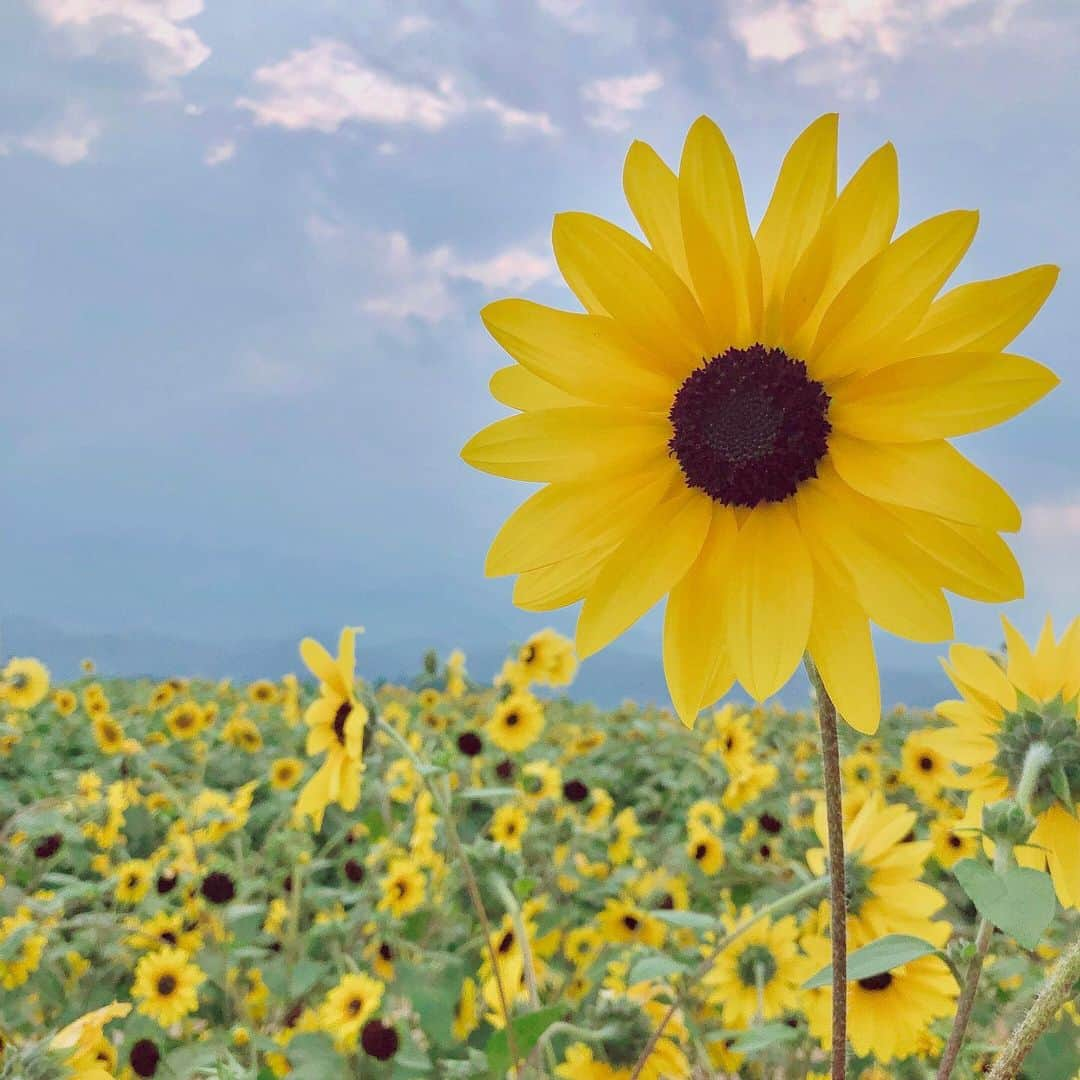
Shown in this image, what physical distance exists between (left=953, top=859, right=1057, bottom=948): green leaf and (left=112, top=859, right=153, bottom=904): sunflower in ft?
7.74

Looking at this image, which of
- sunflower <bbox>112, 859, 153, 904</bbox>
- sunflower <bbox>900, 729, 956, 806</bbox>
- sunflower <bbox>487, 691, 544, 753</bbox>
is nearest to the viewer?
sunflower <bbox>112, 859, 153, 904</bbox>

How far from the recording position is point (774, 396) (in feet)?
2.59

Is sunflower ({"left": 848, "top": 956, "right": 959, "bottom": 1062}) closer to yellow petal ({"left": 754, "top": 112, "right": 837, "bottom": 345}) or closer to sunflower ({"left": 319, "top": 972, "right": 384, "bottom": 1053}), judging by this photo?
sunflower ({"left": 319, "top": 972, "right": 384, "bottom": 1053})

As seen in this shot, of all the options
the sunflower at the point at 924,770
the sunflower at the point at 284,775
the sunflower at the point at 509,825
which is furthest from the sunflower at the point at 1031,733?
the sunflower at the point at 284,775

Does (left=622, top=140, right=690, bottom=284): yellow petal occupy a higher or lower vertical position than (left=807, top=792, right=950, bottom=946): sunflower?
higher

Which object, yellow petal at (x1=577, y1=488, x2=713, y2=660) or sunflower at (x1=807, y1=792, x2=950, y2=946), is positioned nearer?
yellow petal at (x1=577, y1=488, x2=713, y2=660)

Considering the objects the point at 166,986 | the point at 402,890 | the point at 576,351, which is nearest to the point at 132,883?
the point at 166,986

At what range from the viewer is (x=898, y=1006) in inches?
54.1

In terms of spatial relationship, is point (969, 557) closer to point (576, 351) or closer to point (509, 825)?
point (576, 351)

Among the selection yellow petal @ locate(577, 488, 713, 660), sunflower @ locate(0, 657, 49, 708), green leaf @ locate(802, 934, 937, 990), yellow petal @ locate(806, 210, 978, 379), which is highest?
sunflower @ locate(0, 657, 49, 708)

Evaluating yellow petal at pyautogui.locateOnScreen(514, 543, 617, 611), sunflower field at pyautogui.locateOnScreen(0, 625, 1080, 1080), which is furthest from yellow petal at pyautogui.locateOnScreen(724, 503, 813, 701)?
sunflower field at pyautogui.locateOnScreen(0, 625, 1080, 1080)

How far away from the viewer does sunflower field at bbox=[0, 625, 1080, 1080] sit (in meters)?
1.13

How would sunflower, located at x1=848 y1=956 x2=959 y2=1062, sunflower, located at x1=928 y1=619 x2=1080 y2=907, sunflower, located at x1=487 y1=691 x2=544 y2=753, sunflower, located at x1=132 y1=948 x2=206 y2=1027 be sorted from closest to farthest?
sunflower, located at x1=928 y1=619 x2=1080 y2=907 < sunflower, located at x1=848 y1=956 x2=959 y2=1062 < sunflower, located at x1=132 y1=948 x2=206 y2=1027 < sunflower, located at x1=487 y1=691 x2=544 y2=753

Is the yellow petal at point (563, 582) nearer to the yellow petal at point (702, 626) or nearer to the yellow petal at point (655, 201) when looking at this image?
the yellow petal at point (702, 626)
